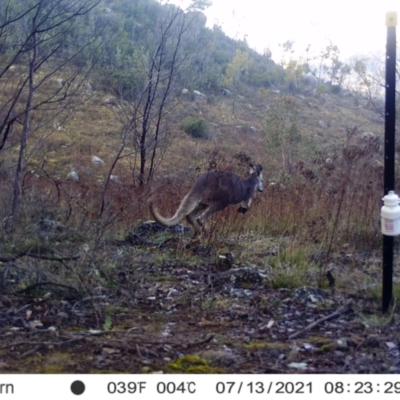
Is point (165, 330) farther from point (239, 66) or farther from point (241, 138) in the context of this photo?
point (239, 66)

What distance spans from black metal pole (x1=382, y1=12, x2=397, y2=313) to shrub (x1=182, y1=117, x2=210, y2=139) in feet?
69.0

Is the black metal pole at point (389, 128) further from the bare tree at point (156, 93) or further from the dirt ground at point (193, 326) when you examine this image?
the bare tree at point (156, 93)

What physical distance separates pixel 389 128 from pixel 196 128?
2117 centimetres

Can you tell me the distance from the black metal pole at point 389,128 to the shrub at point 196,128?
21019 millimetres

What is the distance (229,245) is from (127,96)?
Answer: 6275mm

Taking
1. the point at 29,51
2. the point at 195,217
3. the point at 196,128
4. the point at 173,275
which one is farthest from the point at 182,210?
the point at 196,128

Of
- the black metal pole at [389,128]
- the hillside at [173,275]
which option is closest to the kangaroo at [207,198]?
the hillside at [173,275]

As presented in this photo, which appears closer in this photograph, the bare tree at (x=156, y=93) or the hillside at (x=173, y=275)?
the hillside at (x=173, y=275)

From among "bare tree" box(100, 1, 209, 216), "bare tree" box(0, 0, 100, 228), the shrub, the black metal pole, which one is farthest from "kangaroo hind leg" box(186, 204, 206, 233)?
the shrub

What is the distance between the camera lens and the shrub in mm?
25266

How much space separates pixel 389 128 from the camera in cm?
433

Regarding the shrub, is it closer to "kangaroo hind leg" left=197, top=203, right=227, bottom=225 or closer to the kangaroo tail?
A: "kangaroo hind leg" left=197, top=203, right=227, bottom=225

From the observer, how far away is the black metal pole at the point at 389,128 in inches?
164
